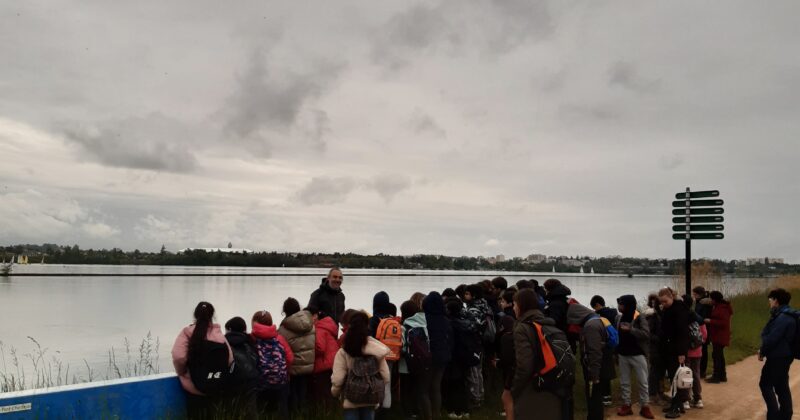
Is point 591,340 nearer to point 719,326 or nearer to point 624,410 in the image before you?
point 624,410

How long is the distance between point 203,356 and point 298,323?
1393 millimetres

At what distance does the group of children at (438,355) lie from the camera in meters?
5.62

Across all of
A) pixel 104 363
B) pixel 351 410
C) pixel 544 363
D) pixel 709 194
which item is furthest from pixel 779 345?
pixel 104 363

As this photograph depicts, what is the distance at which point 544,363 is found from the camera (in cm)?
550

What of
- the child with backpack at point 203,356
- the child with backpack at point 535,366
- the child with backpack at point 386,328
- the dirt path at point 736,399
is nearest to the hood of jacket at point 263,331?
the child with backpack at point 203,356

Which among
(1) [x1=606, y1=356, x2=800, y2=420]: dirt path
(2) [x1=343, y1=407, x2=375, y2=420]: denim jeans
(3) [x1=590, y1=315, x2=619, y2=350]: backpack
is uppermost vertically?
(3) [x1=590, y1=315, x2=619, y2=350]: backpack

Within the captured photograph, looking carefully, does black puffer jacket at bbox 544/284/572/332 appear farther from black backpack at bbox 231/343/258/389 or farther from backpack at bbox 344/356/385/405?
black backpack at bbox 231/343/258/389

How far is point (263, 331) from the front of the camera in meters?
6.51

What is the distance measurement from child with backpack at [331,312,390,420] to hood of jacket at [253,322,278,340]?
896mm

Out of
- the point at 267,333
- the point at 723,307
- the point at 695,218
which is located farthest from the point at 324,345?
the point at 695,218

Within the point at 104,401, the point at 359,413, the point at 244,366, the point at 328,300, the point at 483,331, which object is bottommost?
the point at 359,413

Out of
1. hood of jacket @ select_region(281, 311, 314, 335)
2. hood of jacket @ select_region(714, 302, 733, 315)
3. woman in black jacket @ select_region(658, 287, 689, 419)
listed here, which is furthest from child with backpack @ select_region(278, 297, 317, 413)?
hood of jacket @ select_region(714, 302, 733, 315)

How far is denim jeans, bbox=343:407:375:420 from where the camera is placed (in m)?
6.19

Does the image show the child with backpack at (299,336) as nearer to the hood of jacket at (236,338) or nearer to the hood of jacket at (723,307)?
the hood of jacket at (236,338)
